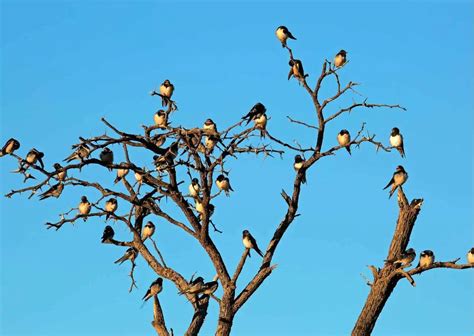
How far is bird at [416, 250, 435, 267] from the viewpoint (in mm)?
13809

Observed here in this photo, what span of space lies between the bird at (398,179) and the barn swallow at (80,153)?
186 inches

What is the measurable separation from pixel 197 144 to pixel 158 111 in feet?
10.9

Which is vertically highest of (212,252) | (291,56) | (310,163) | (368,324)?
(291,56)

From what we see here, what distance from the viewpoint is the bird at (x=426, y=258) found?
13809 millimetres

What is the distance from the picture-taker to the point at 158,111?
619 inches

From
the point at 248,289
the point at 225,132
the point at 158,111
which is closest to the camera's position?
the point at 225,132

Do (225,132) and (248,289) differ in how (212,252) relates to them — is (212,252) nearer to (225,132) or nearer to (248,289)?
(248,289)

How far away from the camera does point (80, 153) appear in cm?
1327

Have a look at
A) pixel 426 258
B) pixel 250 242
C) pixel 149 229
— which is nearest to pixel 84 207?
pixel 149 229

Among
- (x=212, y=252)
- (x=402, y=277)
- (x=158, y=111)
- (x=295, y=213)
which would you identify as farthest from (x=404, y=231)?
(x=158, y=111)

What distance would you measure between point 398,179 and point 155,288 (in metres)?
4.06

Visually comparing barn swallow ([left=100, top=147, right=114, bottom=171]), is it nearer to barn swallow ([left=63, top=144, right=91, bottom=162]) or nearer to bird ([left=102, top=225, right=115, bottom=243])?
barn swallow ([left=63, top=144, right=91, bottom=162])

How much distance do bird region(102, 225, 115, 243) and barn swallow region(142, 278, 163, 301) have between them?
3.56 feet

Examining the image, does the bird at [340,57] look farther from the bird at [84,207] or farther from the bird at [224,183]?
the bird at [84,207]
